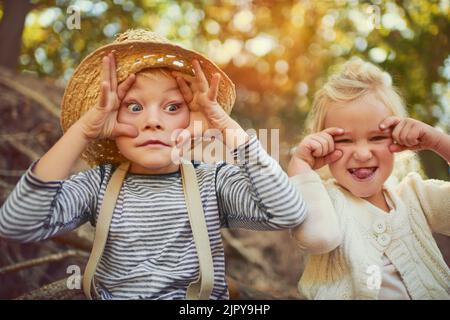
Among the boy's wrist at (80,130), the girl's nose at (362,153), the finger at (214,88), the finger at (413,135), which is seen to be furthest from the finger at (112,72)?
the finger at (413,135)

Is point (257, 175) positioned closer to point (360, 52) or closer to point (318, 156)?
point (318, 156)

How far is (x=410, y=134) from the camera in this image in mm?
1358

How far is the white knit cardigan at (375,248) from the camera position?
4.31 ft

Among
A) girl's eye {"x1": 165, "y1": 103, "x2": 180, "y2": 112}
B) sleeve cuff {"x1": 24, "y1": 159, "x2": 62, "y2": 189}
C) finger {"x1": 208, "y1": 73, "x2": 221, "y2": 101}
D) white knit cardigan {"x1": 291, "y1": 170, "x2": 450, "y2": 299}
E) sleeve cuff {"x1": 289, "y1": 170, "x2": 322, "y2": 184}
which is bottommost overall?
white knit cardigan {"x1": 291, "y1": 170, "x2": 450, "y2": 299}

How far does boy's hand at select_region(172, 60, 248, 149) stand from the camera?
1266mm

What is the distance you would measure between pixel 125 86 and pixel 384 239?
0.71 metres

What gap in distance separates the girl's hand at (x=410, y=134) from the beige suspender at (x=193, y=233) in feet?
1.61

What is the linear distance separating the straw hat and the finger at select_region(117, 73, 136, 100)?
0.01 m

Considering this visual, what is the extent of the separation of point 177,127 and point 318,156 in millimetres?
358

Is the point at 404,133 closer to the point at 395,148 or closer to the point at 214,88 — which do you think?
the point at 395,148

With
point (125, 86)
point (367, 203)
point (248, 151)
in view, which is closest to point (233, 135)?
point (248, 151)

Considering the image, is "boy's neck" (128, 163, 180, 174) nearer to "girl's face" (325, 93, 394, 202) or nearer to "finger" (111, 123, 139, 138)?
"finger" (111, 123, 139, 138)

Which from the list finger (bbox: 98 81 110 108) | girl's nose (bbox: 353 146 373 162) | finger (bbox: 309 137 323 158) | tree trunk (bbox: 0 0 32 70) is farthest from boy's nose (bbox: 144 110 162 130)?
tree trunk (bbox: 0 0 32 70)

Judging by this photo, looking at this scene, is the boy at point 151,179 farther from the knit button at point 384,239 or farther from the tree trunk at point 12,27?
the tree trunk at point 12,27
